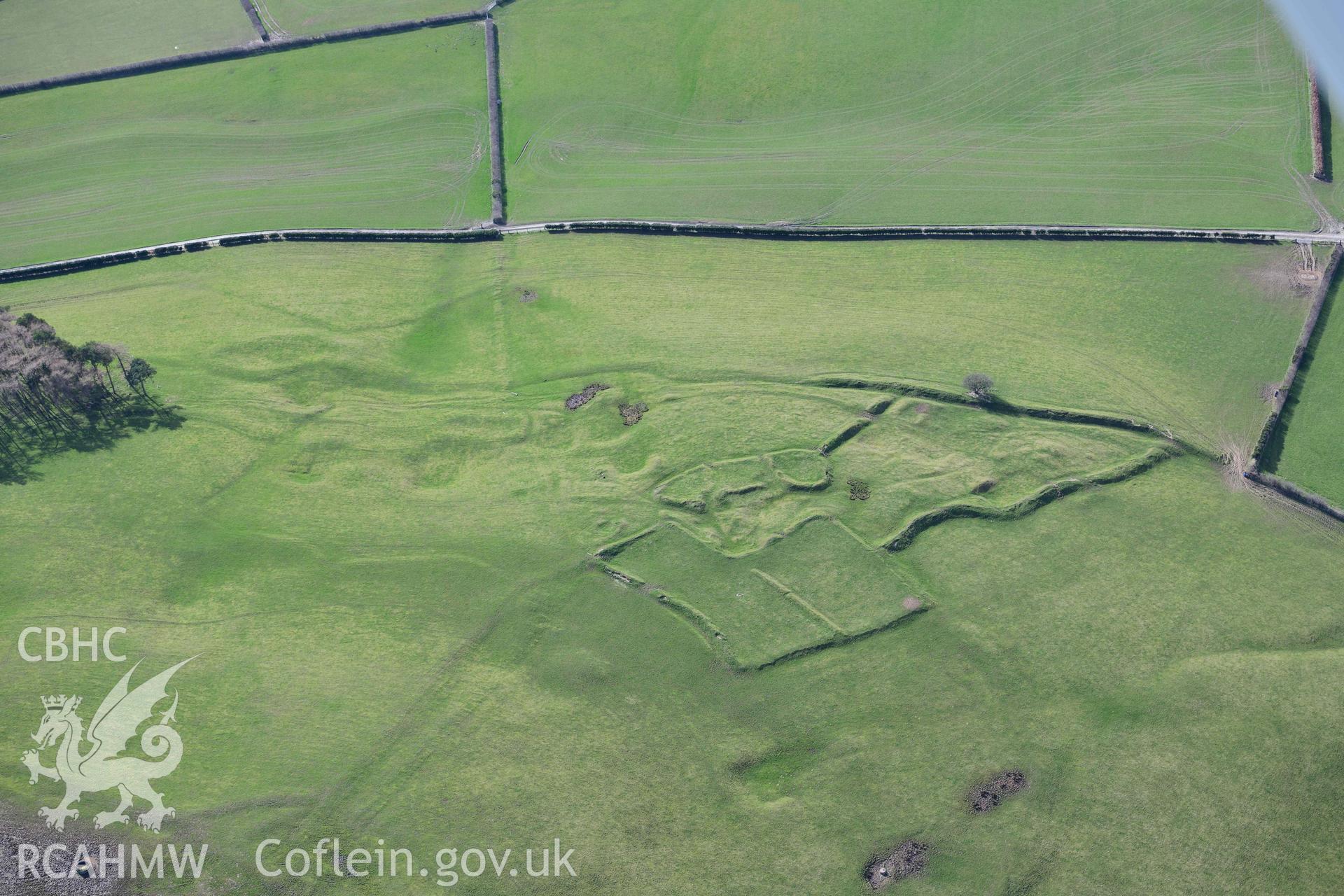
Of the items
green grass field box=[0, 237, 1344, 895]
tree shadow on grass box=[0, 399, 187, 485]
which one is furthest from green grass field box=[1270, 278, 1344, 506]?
tree shadow on grass box=[0, 399, 187, 485]

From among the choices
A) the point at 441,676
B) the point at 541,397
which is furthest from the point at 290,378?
the point at 441,676

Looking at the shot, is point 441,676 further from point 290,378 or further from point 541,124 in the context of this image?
point 541,124

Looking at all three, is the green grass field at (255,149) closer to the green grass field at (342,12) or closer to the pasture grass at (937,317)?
the green grass field at (342,12)

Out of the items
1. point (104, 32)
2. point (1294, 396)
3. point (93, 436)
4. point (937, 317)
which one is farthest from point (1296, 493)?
point (104, 32)

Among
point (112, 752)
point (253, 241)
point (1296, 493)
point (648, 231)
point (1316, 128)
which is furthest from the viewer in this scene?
point (253, 241)

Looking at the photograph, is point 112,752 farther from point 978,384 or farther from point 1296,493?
point 1296,493

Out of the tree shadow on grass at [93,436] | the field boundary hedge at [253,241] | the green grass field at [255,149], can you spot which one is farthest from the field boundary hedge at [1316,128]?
the tree shadow on grass at [93,436]
